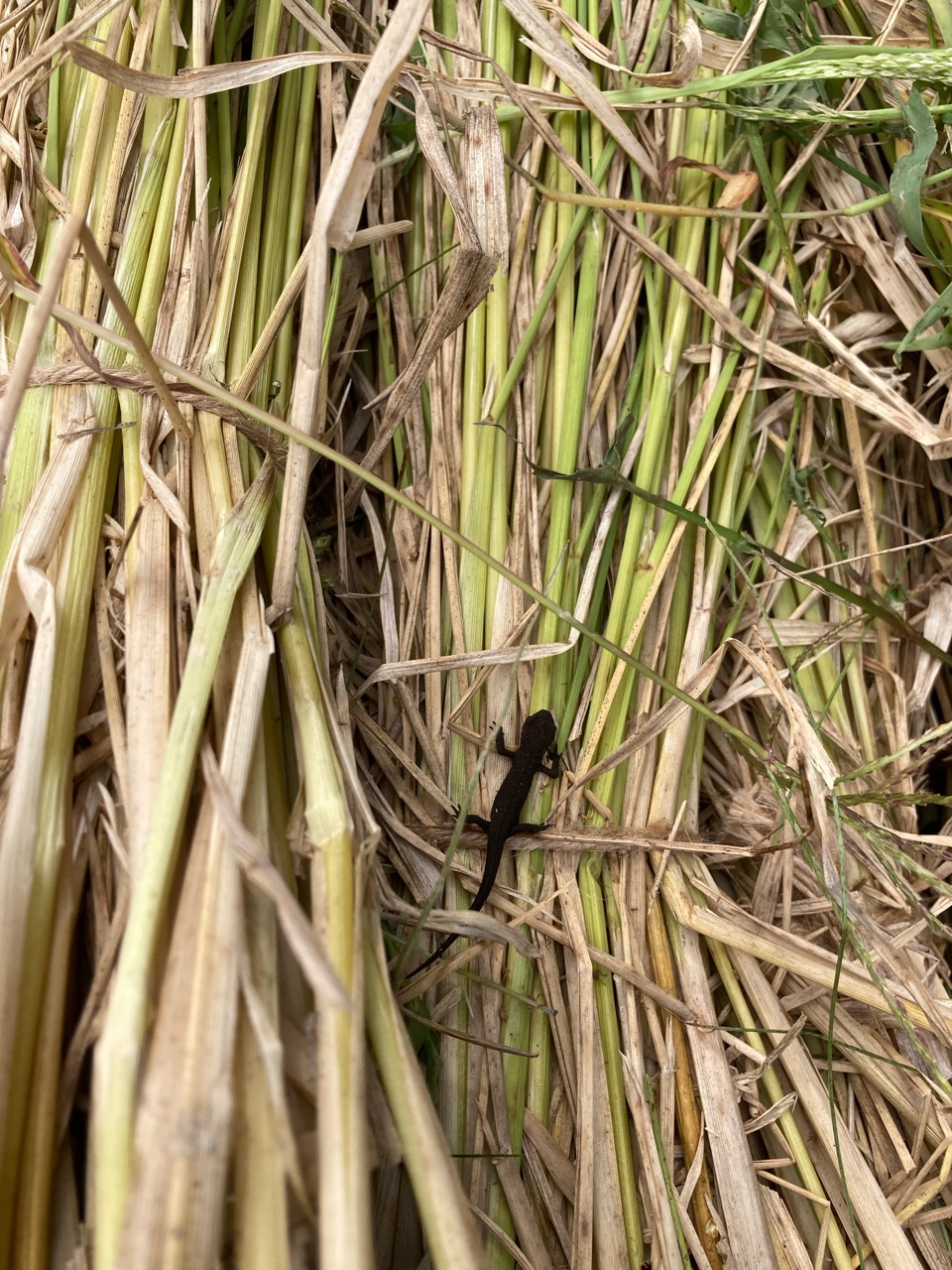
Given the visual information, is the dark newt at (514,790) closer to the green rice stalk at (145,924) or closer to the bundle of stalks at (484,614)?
the bundle of stalks at (484,614)

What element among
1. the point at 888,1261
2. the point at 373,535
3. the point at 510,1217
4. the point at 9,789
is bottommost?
Result: the point at 888,1261

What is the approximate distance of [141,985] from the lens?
79 cm

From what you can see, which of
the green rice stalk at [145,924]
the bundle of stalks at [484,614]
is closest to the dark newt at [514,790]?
the bundle of stalks at [484,614]

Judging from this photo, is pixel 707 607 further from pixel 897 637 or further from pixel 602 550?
pixel 897 637

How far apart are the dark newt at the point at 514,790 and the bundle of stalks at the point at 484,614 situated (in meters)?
0.04

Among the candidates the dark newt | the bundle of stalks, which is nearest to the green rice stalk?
the bundle of stalks

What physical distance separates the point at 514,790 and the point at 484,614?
0.95 ft

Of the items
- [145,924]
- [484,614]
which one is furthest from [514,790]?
[145,924]

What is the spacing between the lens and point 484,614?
4.67ft

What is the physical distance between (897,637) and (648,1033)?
2.88ft

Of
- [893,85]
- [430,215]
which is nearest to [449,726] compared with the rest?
[430,215]

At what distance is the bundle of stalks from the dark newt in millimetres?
37

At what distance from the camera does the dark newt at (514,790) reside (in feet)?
4.39

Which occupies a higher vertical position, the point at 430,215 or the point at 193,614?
the point at 430,215
